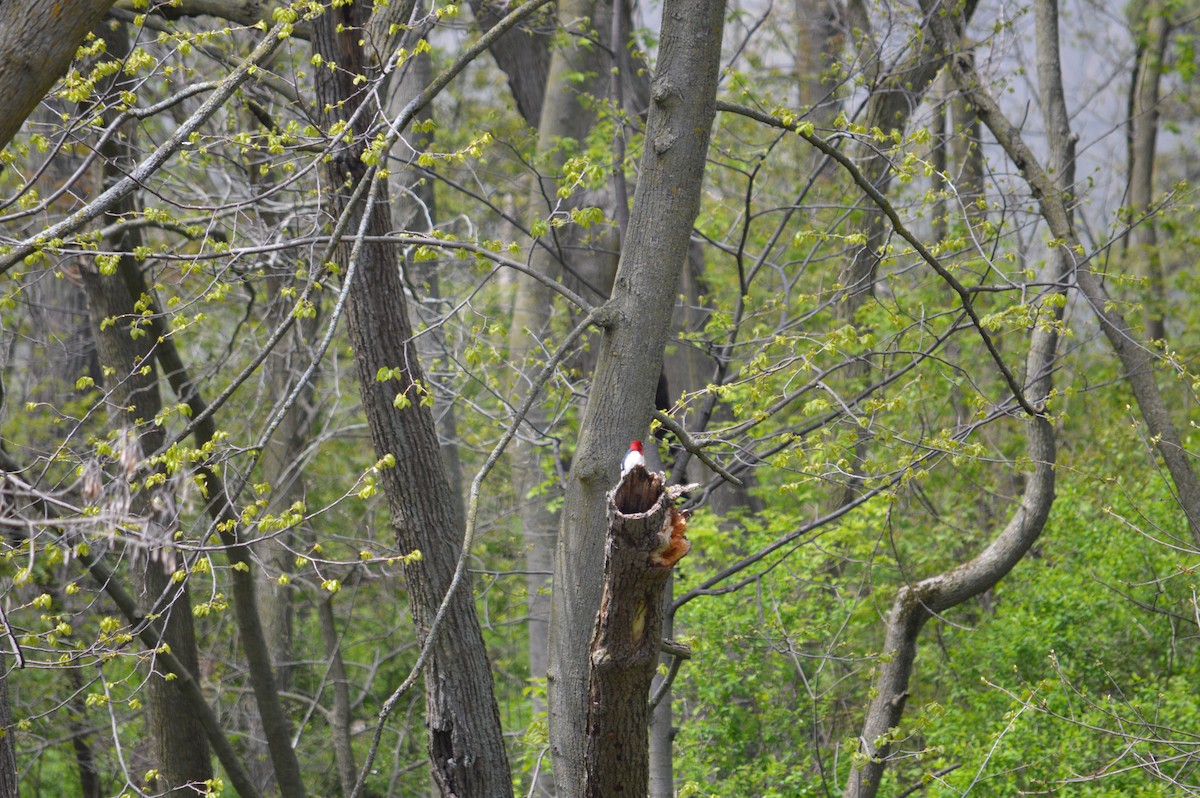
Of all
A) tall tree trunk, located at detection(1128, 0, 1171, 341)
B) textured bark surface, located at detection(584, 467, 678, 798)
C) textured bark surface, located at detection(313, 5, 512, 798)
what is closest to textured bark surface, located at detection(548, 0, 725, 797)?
textured bark surface, located at detection(584, 467, 678, 798)

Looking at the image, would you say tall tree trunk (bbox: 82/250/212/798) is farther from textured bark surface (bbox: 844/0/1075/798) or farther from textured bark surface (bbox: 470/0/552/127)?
textured bark surface (bbox: 470/0/552/127)

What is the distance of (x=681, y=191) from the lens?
3871 millimetres

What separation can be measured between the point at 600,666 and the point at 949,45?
5.99m

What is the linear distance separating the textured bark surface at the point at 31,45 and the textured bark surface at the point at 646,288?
1745mm

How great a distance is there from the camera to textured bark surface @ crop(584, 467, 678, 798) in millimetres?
2811

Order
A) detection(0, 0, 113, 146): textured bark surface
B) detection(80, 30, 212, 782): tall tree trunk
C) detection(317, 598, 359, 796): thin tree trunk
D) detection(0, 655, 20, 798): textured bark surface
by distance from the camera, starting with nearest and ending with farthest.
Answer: detection(0, 0, 113, 146): textured bark surface < detection(0, 655, 20, 798): textured bark surface < detection(80, 30, 212, 782): tall tree trunk < detection(317, 598, 359, 796): thin tree trunk

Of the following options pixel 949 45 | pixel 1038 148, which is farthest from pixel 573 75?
pixel 1038 148

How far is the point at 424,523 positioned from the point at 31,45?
296 cm

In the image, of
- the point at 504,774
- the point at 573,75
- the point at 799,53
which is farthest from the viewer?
the point at 799,53

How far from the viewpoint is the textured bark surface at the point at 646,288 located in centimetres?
380

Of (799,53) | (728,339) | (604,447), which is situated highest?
(799,53)

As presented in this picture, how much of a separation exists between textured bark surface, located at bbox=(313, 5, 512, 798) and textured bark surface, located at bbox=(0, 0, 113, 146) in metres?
2.15

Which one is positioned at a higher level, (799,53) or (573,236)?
(799,53)

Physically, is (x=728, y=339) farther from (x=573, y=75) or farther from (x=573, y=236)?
(x=573, y=236)
